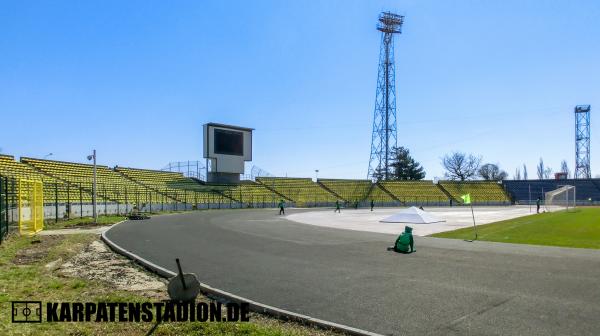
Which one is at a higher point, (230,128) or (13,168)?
(230,128)

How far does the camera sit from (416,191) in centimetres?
8138

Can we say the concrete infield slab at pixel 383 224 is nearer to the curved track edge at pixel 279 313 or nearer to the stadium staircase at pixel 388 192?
the curved track edge at pixel 279 313

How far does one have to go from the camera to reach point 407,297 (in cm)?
795

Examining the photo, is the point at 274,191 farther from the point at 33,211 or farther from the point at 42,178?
the point at 33,211

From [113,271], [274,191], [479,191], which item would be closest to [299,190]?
[274,191]

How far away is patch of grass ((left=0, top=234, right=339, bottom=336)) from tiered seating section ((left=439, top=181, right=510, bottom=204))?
7613 centimetres

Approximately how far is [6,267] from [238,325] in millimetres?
7649

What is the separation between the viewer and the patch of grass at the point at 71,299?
19.4 ft

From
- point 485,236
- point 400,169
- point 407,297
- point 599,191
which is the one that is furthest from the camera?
point 400,169

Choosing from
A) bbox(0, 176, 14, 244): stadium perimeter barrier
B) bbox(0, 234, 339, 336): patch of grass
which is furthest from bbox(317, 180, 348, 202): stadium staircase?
bbox(0, 234, 339, 336): patch of grass

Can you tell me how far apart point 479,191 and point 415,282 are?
81.9 m

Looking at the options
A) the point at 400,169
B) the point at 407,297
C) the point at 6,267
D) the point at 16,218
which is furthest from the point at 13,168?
the point at 400,169

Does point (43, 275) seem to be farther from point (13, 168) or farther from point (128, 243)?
point (13, 168)

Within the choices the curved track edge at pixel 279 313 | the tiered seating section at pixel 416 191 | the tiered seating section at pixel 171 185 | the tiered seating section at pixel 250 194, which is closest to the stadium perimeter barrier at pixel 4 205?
the curved track edge at pixel 279 313
